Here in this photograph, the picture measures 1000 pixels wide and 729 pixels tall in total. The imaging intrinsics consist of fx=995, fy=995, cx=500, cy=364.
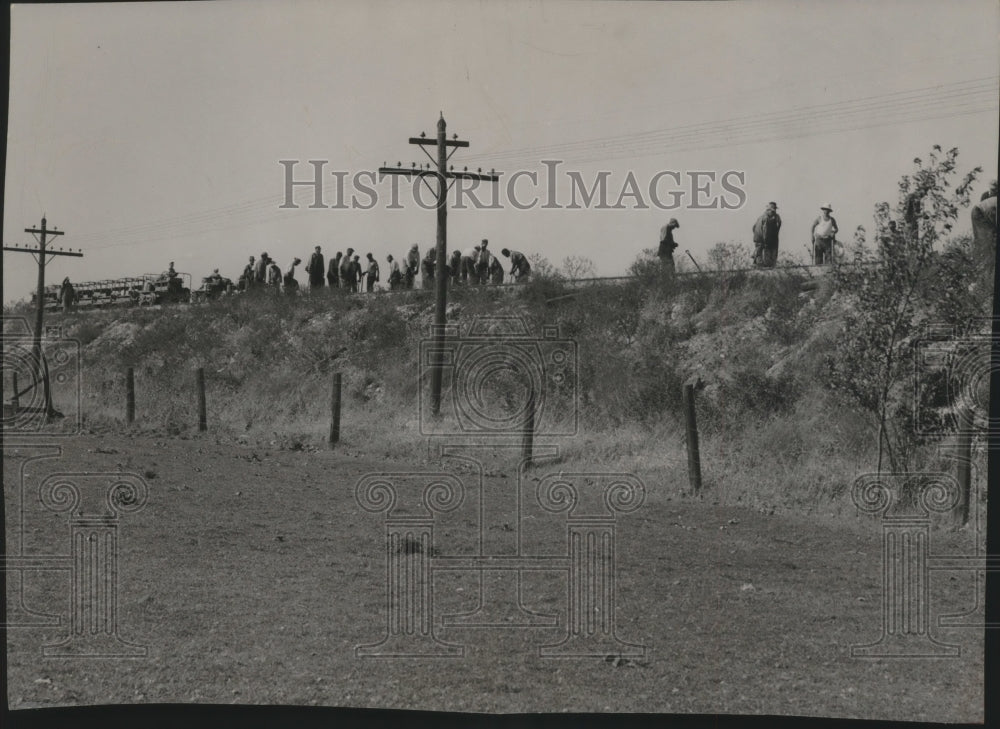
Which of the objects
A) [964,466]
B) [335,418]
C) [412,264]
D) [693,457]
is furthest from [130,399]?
[964,466]

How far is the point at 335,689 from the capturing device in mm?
7016

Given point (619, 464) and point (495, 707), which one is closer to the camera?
point (495, 707)

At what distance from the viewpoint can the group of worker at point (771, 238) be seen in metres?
13.5

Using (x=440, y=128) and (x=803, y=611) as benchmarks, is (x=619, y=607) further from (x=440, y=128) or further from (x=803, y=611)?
(x=440, y=128)

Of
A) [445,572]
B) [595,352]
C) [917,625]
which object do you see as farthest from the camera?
[595,352]

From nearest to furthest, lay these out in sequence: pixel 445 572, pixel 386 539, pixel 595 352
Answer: pixel 445 572
pixel 386 539
pixel 595 352

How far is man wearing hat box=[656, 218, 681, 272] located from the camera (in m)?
14.9

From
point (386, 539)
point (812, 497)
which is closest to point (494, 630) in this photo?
point (386, 539)

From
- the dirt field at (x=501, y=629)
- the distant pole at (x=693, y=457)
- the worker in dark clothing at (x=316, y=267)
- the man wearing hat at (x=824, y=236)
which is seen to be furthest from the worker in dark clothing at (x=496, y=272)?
the dirt field at (x=501, y=629)

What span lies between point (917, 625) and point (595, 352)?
9430 mm

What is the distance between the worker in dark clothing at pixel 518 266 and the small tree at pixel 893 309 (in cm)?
869

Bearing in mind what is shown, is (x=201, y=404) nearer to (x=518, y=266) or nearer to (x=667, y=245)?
(x=518, y=266)

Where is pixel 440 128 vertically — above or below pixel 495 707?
above

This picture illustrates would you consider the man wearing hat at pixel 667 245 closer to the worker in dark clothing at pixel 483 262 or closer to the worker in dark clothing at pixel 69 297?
the worker in dark clothing at pixel 483 262
